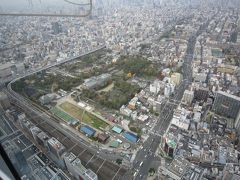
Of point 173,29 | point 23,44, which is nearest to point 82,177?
Answer: point 23,44

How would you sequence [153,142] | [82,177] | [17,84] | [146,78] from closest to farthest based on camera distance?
[82,177], [153,142], [17,84], [146,78]

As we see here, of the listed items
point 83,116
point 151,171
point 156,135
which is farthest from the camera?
point 83,116

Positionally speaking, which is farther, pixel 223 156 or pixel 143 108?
pixel 143 108

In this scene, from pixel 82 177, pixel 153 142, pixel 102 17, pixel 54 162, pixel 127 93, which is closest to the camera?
pixel 82 177

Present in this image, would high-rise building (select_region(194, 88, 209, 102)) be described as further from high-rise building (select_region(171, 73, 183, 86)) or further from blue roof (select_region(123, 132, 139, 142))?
blue roof (select_region(123, 132, 139, 142))

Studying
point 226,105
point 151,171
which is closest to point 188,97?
point 226,105

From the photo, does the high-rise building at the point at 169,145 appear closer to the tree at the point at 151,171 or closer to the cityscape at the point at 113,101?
the cityscape at the point at 113,101

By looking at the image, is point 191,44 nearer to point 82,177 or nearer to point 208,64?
point 208,64

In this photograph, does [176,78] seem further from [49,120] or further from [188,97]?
[49,120]
